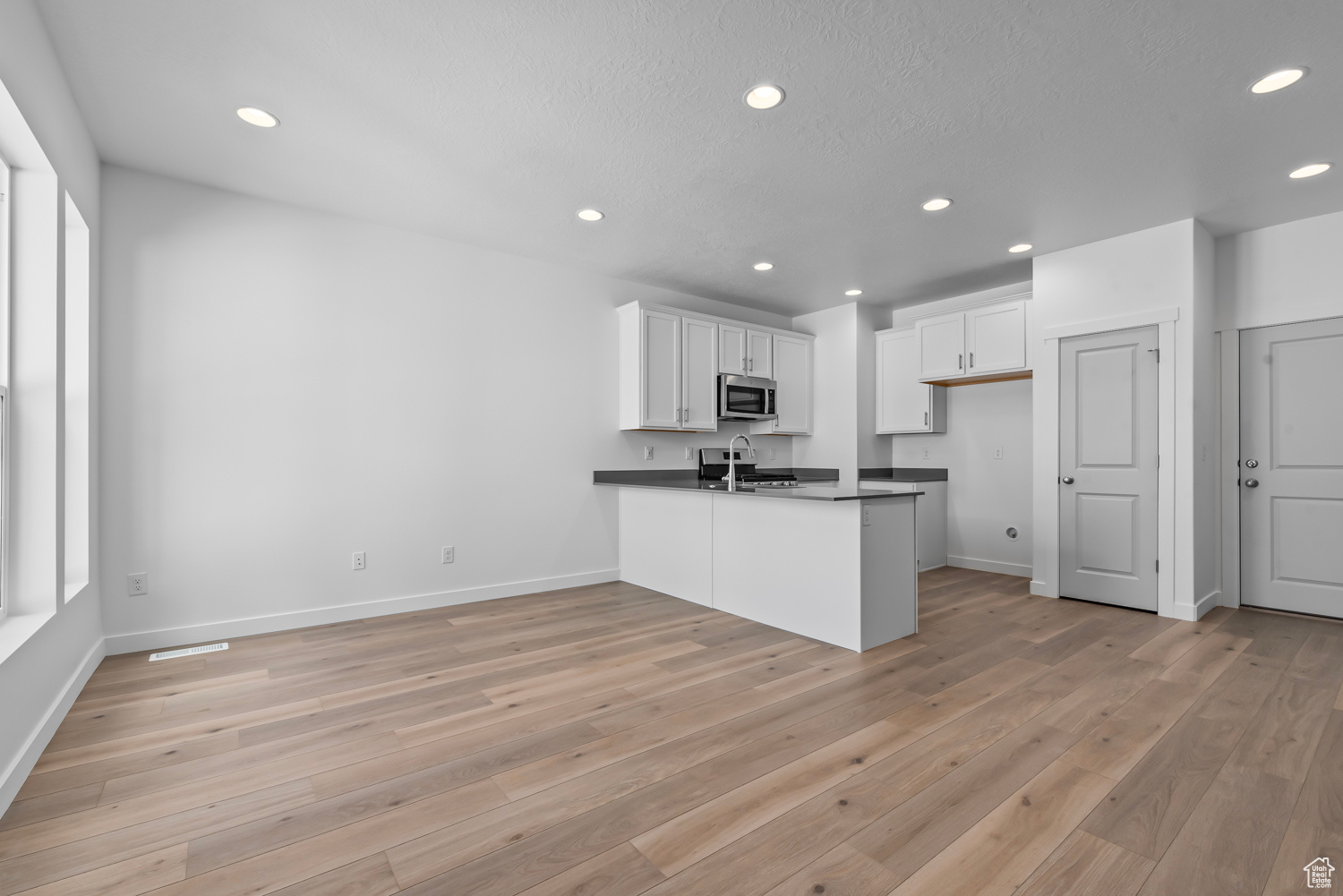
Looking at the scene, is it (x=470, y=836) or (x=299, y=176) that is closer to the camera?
(x=470, y=836)

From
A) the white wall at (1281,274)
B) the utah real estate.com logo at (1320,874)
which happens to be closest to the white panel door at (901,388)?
Answer: the white wall at (1281,274)

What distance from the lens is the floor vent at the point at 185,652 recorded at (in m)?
3.13

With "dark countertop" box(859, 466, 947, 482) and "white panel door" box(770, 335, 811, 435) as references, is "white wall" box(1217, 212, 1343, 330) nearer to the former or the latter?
"dark countertop" box(859, 466, 947, 482)

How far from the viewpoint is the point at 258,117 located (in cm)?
270

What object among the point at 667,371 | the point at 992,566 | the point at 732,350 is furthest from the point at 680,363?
the point at 992,566

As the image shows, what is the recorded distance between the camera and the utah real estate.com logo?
145cm

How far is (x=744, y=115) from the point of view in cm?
268

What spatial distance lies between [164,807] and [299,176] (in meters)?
2.97

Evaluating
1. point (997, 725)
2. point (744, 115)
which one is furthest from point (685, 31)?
point (997, 725)

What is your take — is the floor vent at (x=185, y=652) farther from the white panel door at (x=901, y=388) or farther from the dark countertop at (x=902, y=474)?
the white panel door at (x=901, y=388)

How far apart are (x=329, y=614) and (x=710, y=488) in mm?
2513

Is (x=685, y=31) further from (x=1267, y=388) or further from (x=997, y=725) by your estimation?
(x=1267, y=388)

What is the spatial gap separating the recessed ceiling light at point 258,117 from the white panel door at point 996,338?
4906 millimetres

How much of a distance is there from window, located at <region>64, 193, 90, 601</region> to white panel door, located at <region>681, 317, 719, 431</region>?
143 inches
